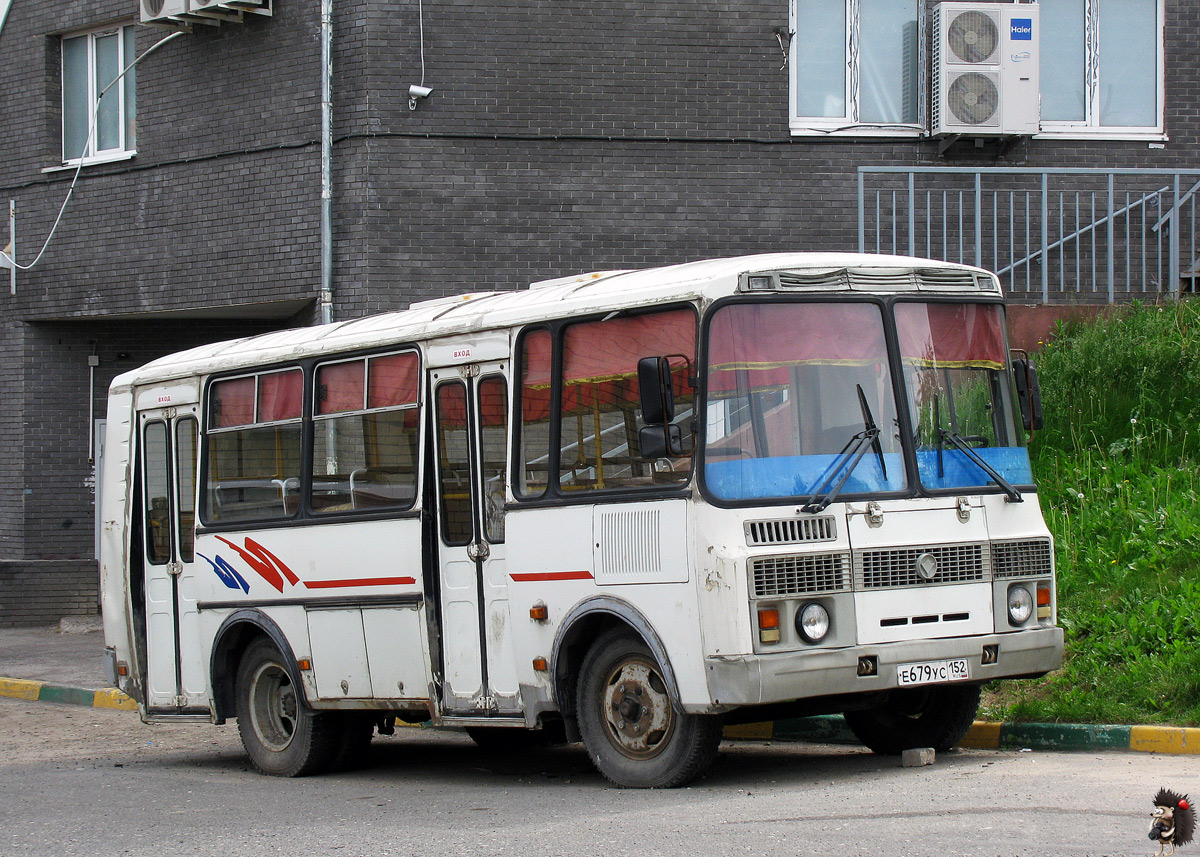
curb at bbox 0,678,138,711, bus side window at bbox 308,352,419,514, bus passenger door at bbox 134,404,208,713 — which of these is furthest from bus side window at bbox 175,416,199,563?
curb at bbox 0,678,138,711

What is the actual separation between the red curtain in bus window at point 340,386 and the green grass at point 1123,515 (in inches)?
173

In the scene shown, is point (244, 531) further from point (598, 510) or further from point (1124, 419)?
point (1124, 419)

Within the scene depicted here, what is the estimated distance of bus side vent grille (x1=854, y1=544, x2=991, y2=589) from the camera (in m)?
7.79

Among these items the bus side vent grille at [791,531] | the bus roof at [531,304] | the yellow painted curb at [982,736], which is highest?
the bus roof at [531,304]

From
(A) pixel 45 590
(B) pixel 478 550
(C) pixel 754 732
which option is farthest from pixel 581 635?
(A) pixel 45 590

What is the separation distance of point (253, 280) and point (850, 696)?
10.8 metres

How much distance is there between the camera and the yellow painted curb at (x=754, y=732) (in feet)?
34.9

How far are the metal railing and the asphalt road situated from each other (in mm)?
7302

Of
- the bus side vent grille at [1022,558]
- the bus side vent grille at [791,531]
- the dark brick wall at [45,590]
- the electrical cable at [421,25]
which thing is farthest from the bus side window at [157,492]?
the dark brick wall at [45,590]

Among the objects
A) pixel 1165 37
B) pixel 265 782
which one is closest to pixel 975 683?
pixel 265 782

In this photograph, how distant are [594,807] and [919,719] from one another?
A: 2375mm

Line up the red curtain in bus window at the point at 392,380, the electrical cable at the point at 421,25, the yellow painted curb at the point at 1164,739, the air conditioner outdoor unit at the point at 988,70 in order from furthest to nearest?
the electrical cable at the point at 421,25, the air conditioner outdoor unit at the point at 988,70, the red curtain in bus window at the point at 392,380, the yellow painted curb at the point at 1164,739

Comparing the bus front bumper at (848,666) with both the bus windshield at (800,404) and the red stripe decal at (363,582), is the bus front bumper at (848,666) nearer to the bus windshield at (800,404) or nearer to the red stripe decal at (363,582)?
the bus windshield at (800,404)

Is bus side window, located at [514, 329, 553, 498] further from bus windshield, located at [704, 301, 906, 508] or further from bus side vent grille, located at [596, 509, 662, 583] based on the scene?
bus windshield, located at [704, 301, 906, 508]
